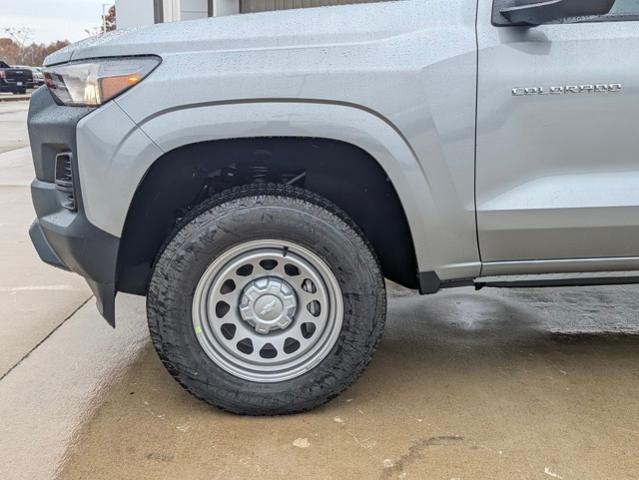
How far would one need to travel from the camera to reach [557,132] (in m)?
2.68

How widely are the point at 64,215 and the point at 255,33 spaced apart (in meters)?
1.09

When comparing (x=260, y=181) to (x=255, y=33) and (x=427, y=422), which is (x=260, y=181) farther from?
(x=427, y=422)

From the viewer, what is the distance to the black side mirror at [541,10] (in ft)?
8.20

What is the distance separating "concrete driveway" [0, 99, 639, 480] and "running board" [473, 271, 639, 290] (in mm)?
522

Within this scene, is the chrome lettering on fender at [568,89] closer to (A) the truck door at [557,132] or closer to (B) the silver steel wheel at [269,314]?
(A) the truck door at [557,132]

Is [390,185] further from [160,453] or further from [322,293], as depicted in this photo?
[160,453]

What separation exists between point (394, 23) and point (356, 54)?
0.70 feet

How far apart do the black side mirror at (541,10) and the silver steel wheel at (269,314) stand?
123 centimetres

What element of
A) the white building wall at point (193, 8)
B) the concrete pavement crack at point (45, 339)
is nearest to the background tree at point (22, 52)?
the white building wall at point (193, 8)

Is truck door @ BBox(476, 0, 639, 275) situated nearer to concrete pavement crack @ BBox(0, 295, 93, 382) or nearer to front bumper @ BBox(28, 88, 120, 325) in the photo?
front bumper @ BBox(28, 88, 120, 325)

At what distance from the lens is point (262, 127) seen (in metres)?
2.61

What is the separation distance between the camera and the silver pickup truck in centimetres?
260

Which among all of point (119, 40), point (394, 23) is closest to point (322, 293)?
point (394, 23)

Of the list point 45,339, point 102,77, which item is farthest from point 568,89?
point 45,339
